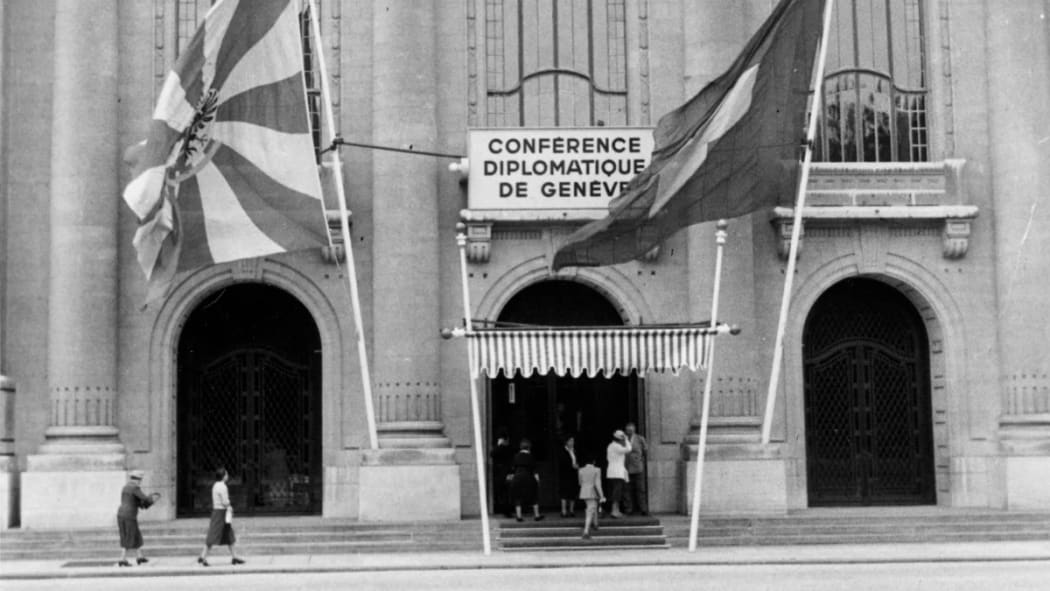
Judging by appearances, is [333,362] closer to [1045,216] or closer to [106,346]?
[106,346]

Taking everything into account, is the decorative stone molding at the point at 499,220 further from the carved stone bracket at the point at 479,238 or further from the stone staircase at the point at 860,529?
the stone staircase at the point at 860,529

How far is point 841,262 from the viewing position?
1284 inches

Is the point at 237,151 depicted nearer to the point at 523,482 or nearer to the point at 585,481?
the point at 523,482

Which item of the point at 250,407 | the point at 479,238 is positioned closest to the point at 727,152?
the point at 479,238

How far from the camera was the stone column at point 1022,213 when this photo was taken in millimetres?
31984

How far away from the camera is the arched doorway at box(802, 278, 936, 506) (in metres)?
33.1

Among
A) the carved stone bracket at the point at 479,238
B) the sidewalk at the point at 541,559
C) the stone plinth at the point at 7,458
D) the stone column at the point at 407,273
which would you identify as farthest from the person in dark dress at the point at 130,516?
the carved stone bracket at the point at 479,238

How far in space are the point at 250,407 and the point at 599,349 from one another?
8344 millimetres

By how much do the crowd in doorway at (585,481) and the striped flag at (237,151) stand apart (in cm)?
569

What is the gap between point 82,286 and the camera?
30.6m

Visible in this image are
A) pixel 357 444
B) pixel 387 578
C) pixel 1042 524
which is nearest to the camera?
pixel 387 578

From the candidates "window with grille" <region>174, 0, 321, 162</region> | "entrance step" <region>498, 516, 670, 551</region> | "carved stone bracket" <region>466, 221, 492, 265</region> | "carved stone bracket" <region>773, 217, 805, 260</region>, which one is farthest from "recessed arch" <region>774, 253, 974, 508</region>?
"window with grille" <region>174, 0, 321, 162</region>

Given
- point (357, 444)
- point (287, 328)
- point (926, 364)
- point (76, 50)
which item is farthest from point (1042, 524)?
point (76, 50)

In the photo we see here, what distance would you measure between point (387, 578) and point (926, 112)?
53.5ft
